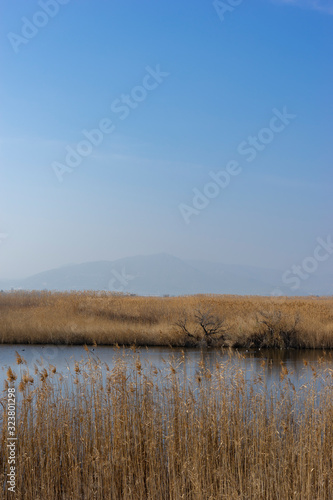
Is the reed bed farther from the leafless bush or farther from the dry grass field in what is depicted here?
the leafless bush

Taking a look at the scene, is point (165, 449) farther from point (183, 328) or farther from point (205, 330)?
point (183, 328)

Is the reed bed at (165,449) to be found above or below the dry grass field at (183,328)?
below

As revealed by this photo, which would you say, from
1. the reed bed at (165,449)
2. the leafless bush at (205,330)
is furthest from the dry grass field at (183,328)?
the reed bed at (165,449)

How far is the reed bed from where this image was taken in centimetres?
582

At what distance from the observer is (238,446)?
20.4 feet

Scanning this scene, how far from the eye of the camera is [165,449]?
6.82 m

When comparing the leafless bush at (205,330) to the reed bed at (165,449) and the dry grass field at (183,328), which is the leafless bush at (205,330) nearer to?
the dry grass field at (183,328)

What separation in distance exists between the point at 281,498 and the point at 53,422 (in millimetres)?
2723

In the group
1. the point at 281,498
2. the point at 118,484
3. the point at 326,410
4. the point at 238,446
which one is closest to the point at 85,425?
the point at 118,484

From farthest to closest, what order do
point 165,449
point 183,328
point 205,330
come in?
point 183,328 < point 205,330 < point 165,449

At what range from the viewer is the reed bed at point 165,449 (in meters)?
5.82

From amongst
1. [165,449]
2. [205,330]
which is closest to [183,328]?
[205,330]

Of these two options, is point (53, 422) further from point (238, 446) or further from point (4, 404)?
point (238, 446)

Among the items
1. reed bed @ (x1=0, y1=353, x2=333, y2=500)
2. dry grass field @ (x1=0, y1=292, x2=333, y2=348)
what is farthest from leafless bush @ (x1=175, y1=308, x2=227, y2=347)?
reed bed @ (x1=0, y1=353, x2=333, y2=500)
